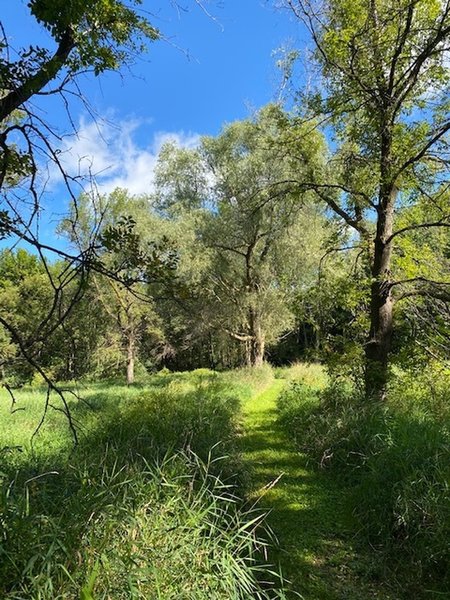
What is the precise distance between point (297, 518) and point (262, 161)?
1596 centimetres

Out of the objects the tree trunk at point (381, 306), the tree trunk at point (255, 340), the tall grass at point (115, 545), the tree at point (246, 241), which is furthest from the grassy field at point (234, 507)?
the tree trunk at point (255, 340)

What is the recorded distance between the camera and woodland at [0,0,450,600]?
106 inches

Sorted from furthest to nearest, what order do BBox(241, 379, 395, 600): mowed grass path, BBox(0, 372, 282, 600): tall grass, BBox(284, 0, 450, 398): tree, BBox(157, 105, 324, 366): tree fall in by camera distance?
1. BBox(157, 105, 324, 366): tree
2. BBox(284, 0, 450, 398): tree
3. BBox(241, 379, 395, 600): mowed grass path
4. BBox(0, 372, 282, 600): tall grass

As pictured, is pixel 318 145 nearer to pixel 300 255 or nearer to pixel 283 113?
pixel 283 113

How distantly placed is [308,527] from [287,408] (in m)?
5.46

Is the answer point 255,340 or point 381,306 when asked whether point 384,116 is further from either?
point 255,340

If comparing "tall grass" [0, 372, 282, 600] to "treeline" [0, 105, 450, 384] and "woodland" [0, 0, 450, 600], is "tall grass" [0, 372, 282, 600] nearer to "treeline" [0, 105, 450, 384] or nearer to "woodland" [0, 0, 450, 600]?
"woodland" [0, 0, 450, 600]

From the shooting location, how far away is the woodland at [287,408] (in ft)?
8.82

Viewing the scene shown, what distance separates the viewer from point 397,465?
4.66 meters

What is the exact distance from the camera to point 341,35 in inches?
272

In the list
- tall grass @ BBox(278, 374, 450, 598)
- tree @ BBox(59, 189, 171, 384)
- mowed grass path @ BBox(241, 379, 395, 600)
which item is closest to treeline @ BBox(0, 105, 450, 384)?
tree @ BBox(59, 189, 171, 384)

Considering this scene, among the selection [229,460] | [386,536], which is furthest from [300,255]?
[386,536]

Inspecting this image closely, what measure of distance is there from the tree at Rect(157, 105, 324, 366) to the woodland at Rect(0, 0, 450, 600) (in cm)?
536

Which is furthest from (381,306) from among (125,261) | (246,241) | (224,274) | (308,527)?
(224,274)
